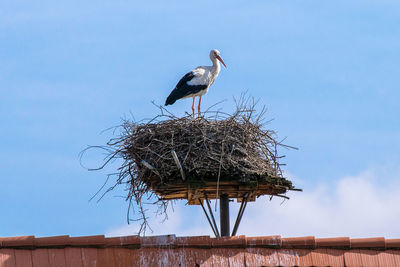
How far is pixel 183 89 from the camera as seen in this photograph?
13016 mm

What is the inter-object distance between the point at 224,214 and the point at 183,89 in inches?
161

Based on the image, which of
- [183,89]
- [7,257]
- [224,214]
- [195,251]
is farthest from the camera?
[183,89]

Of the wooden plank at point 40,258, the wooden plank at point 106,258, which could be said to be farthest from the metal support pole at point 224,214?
the wooden plank at point 40,258

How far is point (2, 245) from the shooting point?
7.55 meters

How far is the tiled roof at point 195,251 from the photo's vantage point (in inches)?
296

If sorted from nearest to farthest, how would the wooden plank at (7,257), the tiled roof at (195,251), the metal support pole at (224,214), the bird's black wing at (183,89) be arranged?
the wooden plank at (7,257), the tiled roof at (195,251), the metal support pole at (224,214), the bird's black wing at (183,89)

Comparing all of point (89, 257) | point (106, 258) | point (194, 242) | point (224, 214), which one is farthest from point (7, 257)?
point (224, 214)

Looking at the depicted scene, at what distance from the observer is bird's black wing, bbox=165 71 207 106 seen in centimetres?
1301

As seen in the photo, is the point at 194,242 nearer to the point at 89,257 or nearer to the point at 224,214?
the point at 89,257

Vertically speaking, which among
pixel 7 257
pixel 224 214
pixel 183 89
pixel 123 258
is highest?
pixel 183 89

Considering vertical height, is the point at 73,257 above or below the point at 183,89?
below

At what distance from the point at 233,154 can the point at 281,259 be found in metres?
2.40

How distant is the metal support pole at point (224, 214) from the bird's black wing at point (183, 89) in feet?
12.1

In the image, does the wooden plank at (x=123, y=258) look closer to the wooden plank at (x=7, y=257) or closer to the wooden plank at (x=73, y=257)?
the wooden plank at (x=73, y=257)
